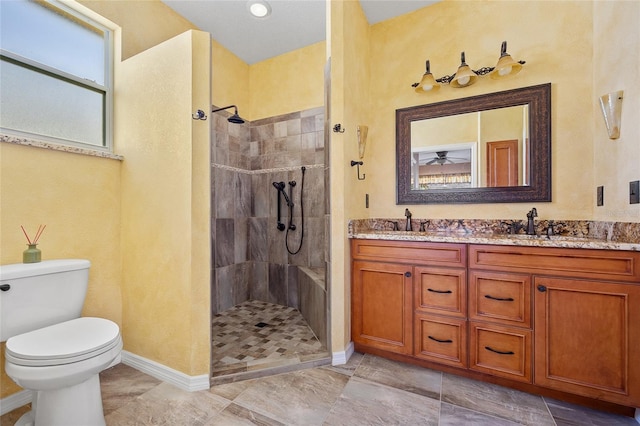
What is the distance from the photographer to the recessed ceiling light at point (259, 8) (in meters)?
2.41

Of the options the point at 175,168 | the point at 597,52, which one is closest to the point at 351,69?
the point at 175,168

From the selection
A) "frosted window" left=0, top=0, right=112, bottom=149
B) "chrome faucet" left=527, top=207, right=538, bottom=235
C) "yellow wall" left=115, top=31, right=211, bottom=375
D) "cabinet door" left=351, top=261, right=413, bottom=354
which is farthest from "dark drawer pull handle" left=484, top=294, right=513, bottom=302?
"frosted window" left=0, top=0, right=112, bottom=149

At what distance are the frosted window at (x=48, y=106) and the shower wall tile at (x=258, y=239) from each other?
1.72 metres

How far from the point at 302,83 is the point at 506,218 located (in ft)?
8.40

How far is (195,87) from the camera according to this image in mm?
1649

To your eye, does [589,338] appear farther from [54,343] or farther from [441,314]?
[54,343]

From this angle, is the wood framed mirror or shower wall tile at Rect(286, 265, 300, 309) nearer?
the wood framed mirror

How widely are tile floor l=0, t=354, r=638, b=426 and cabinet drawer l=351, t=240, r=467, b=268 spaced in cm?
77

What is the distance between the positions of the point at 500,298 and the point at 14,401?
2.92 metres

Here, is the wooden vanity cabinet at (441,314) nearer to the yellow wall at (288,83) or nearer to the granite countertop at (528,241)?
the granite countertop at (528,241)

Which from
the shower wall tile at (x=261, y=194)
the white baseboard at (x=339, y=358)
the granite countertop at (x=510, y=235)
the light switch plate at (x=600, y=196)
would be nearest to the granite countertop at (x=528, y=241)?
the granite countertop at (x=510, y=235)

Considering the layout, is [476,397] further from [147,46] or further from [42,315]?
[147,46]

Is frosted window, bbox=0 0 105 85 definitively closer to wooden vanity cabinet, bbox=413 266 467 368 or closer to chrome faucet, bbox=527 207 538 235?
wooden vanity cabinet, bbox=413 266 467 368

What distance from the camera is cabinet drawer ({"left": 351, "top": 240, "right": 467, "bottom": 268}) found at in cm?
176
